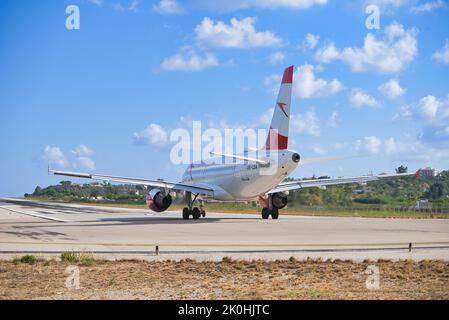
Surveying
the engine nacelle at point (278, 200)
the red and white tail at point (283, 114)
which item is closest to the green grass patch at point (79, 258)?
the red and white tail at point (283, 114)

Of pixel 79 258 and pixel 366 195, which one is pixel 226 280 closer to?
pixel 79 258

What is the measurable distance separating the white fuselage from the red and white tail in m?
0.70

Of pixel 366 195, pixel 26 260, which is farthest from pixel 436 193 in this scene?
pixel 26 260

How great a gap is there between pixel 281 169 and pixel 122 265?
72.3 ft

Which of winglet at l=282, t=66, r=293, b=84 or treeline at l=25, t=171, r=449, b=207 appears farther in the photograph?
treeline at l=25, t=171, r=449, b=207

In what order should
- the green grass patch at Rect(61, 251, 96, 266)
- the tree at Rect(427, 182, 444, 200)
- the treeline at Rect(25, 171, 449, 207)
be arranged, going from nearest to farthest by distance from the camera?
the green grass patch at Rect(61, 251, 96, 266) → the treeline at Rect(25, 171, 449, 207) → the tree at Rect(427, 182, 444, 200)

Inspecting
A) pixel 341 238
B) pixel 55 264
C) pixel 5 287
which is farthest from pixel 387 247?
pixel 5 287

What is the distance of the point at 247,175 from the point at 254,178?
0.86 meters

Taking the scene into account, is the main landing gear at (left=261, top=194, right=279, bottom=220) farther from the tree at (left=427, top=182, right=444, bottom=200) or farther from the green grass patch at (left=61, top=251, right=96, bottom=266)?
the tree at (left=427, top=182, right=444, bottom=200)

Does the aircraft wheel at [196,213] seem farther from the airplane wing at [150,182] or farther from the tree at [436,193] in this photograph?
the tree at [436,193]

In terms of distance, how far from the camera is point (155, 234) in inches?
1134

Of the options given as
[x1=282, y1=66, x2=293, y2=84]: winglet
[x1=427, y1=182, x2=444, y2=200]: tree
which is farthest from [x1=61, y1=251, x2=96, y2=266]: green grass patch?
[x1=427, y1=182, x2=444, y2=200]: tree

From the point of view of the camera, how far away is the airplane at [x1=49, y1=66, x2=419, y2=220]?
37.4 metres
